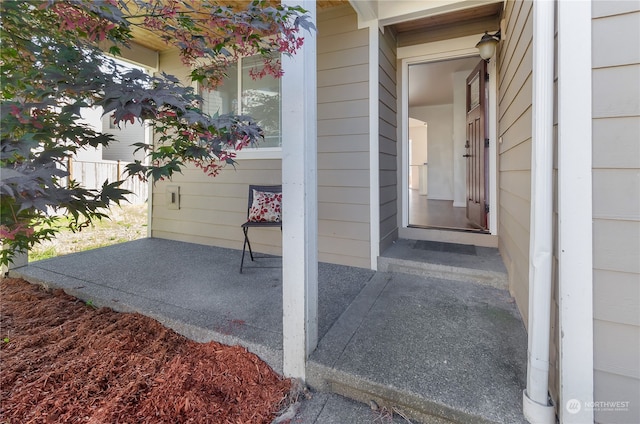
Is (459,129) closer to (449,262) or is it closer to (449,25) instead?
(449,25)

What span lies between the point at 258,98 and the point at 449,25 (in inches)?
89.8

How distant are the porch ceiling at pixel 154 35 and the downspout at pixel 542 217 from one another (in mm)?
2257

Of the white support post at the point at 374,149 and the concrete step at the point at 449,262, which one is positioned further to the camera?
the white support post at the point at 374,149

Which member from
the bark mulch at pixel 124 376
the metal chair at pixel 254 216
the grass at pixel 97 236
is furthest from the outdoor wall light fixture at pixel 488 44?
the grass at pixel 97 236

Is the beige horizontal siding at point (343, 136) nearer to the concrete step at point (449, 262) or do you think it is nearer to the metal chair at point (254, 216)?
the concrete step at point (449, 262)

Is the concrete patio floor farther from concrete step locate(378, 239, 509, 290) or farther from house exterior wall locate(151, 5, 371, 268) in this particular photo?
house exterior wall locate(151, 5, 371, 268)

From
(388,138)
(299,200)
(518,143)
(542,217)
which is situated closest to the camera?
(542,217)

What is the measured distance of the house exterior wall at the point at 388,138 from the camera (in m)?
2.97

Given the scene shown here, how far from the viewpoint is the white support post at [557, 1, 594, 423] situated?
1060 mm

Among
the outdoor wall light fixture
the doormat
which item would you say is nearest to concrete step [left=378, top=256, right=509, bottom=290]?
the doormat

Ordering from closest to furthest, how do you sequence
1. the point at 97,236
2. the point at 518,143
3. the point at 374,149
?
the point at 518,143
the point at 374,149
the point at 97,236

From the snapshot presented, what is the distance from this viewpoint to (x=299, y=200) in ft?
4.83

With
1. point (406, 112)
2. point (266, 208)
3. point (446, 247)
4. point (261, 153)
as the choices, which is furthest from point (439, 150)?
point (266, 208)

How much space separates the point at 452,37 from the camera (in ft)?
10.8
